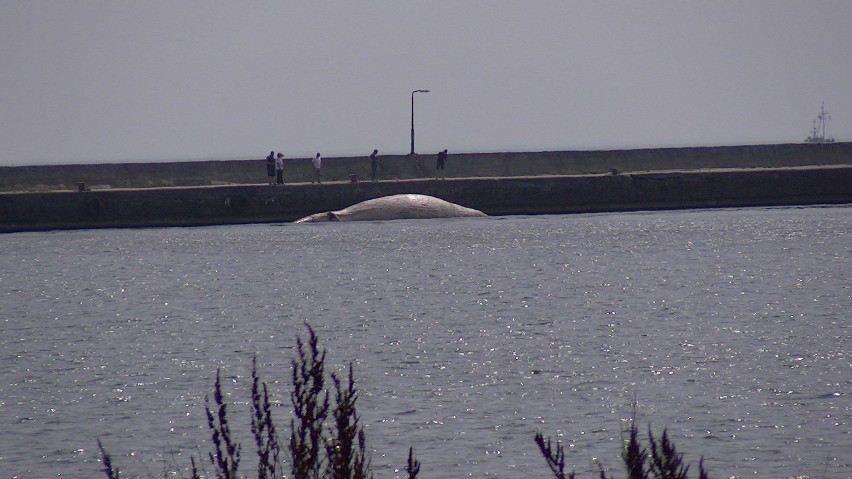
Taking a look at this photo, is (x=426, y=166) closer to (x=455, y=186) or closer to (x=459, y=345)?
(x=455, y=186)

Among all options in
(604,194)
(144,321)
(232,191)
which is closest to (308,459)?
(144,321)

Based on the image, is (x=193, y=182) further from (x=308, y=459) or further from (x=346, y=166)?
(x=308, y=459)

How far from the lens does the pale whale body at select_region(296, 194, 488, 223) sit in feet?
169

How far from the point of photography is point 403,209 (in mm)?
52375

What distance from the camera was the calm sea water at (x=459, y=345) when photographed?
13984 millimetres

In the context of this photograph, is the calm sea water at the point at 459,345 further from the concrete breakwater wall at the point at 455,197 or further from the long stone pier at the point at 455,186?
the long stone pier at the point at 455,186

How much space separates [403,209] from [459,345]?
100ft

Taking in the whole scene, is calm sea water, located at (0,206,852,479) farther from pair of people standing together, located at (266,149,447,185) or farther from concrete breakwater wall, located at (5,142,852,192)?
concrete breakwater wall, located at (5,142,852,192)

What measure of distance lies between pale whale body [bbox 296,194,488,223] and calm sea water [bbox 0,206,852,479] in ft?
12.7

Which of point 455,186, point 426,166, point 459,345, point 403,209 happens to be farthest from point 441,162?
point 459,345

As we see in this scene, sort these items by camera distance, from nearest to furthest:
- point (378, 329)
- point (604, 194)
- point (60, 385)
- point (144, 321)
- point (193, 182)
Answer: point (60, 385) < point (378, 329) < point (144, 321) < point (604, 194) < point (193, 182)

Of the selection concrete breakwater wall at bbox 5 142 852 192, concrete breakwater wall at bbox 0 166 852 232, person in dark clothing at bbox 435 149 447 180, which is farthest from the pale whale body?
concrete breakwater wall at bbox 5 142 852 192

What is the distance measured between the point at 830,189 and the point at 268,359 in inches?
1514

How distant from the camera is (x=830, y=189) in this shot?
54562 mm
